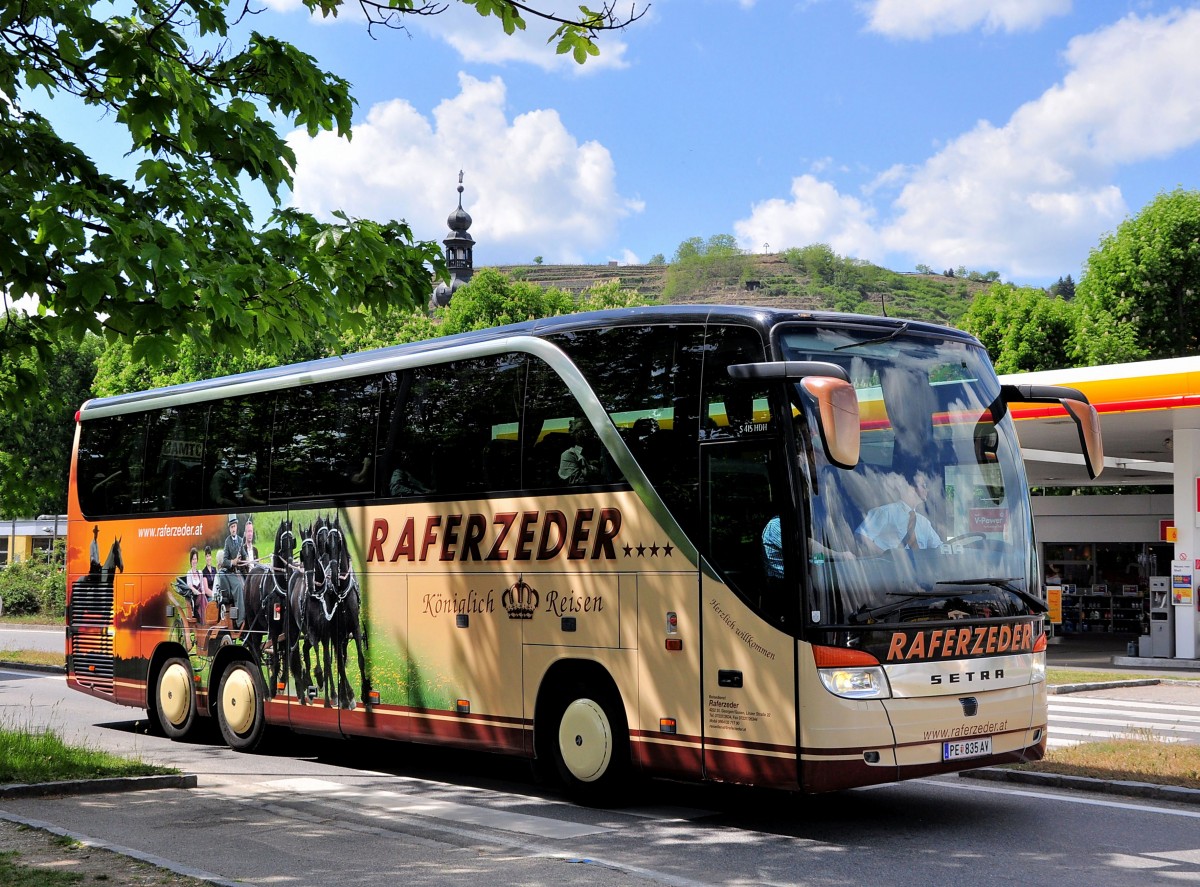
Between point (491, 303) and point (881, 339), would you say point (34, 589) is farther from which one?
point (881, 339)

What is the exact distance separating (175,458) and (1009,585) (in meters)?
9.52

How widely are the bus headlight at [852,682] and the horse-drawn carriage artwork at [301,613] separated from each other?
521 cm

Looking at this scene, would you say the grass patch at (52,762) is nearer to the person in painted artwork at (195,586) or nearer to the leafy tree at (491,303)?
the person in painted artwork at (195,586)

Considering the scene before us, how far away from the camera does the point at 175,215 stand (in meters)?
9.39

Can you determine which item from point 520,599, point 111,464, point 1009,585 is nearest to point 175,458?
point 111,464

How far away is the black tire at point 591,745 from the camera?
10164mm

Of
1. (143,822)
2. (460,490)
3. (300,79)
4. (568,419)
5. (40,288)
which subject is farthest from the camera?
(460,490)

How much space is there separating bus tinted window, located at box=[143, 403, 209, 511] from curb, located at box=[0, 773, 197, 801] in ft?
14.8

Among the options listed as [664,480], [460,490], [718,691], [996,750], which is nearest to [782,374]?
[664,480]

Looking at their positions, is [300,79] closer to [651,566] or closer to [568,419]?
[568,419]

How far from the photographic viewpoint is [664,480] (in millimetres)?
9844

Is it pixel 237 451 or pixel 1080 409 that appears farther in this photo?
pixel 237 451

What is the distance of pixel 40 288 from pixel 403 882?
425 centimetres

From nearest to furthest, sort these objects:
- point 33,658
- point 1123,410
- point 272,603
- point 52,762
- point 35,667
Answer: point 52,762 < point 272,603 < point 1123,410 < point 35,667 < point 33,658
